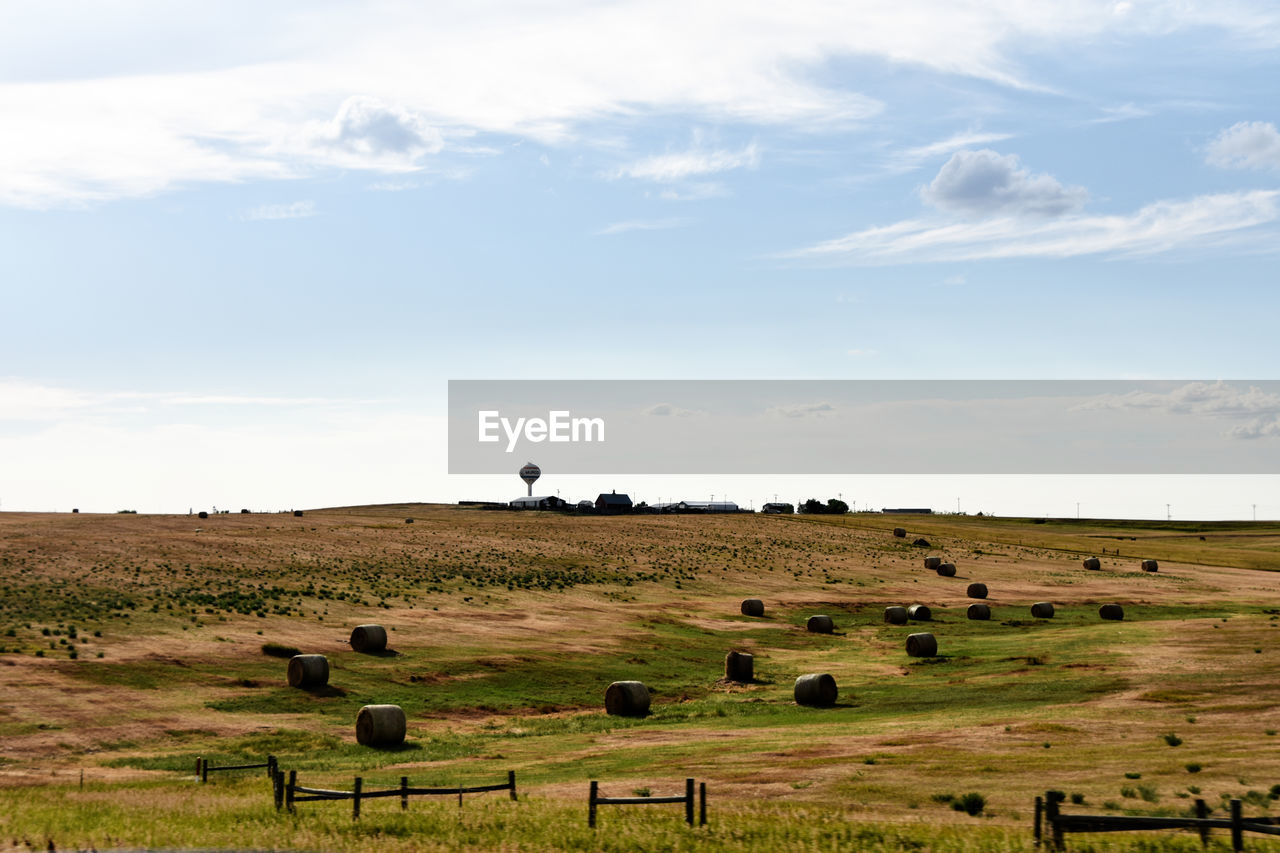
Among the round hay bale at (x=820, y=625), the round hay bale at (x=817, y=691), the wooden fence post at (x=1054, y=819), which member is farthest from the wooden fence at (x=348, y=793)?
the round hay bale at (x=820, y=625)

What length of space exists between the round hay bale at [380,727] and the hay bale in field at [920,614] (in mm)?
43885

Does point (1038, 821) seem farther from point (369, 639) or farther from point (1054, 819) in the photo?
point (369, 639)

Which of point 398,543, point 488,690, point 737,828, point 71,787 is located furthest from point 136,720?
point 398,543

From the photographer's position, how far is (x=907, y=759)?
32656 mm

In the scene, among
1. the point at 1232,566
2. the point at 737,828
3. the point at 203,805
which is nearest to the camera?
the point at 737,828

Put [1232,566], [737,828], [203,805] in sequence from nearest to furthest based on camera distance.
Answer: [737,828] → [203,805] → [1232,566]

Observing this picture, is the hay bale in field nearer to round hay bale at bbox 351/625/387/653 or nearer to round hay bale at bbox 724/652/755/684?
round hay bale at bbox 724/652/755/684

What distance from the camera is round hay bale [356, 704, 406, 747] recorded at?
1587 inches

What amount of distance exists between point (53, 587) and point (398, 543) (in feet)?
133

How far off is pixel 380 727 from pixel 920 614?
1793 inches

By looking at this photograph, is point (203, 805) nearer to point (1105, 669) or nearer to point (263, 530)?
point (1105, 669)

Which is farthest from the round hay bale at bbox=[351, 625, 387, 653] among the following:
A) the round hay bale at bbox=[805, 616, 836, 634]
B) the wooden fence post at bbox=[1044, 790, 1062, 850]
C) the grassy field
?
the wooden fence post at bbox=[1044, 790, 1062, 850]

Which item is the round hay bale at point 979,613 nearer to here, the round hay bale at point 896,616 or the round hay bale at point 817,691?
the round hay bale at point 896,616

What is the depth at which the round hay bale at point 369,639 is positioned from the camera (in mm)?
56000
